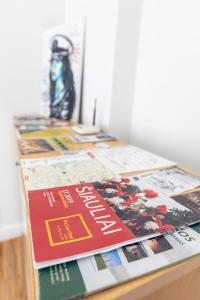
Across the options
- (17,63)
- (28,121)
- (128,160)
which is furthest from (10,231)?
(128,160)

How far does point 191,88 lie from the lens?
2.76 ft

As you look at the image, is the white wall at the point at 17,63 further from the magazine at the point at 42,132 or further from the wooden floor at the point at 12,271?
the magazine at the point at 42,132

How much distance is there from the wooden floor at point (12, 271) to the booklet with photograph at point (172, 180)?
108 cm

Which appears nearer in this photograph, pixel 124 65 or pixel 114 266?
pixel 114 266

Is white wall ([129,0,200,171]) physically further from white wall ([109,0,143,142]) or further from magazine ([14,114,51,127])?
magazine ([14,114,51,127])

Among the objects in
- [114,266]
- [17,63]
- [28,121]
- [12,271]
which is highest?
[17,63]

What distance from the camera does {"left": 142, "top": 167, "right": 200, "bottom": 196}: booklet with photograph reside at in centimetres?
59

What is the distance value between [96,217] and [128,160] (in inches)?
14.5

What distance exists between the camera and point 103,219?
448 mm

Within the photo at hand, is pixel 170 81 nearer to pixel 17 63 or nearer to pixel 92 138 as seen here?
pixel 92 138

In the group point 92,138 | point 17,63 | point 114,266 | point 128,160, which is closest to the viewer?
point 114,266

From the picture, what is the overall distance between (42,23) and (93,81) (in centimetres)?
58

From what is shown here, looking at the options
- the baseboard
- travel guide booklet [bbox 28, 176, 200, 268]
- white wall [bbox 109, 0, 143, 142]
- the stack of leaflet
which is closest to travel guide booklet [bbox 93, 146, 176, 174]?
the stack of leaflet

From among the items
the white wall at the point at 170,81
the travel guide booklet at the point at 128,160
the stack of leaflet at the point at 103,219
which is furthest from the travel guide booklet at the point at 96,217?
the white wall at the point at 170,81
